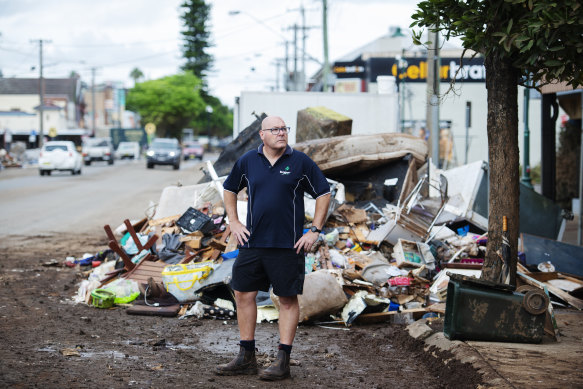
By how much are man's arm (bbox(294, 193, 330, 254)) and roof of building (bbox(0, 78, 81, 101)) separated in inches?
3729

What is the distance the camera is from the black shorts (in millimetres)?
5230

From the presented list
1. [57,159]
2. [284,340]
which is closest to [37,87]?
[57,159]

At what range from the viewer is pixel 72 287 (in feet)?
31.3

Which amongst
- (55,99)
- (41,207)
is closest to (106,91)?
(55,99)

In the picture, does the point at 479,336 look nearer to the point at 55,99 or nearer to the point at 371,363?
the point at 371,363

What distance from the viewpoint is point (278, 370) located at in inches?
205

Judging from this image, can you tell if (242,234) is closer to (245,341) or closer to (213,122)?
(245,341)

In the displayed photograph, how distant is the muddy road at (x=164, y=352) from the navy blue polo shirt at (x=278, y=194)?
1055 millimetres

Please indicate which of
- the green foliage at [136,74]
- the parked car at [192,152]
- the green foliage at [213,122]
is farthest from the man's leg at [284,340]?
the green foliage at [136,74]

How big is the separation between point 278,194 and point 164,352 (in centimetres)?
188

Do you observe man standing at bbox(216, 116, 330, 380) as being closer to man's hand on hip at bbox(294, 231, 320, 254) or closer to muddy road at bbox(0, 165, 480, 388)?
man's hand on hip at bbox(294, 231, 320, 254)

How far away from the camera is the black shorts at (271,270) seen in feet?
17.2

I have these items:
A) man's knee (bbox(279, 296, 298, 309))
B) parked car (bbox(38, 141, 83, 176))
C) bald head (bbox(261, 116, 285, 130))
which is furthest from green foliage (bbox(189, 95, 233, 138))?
man's knee (bbox(279, 296, 298, 309))

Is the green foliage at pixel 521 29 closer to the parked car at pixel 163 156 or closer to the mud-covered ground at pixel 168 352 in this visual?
the mud-covered ground at pixel 168 352
